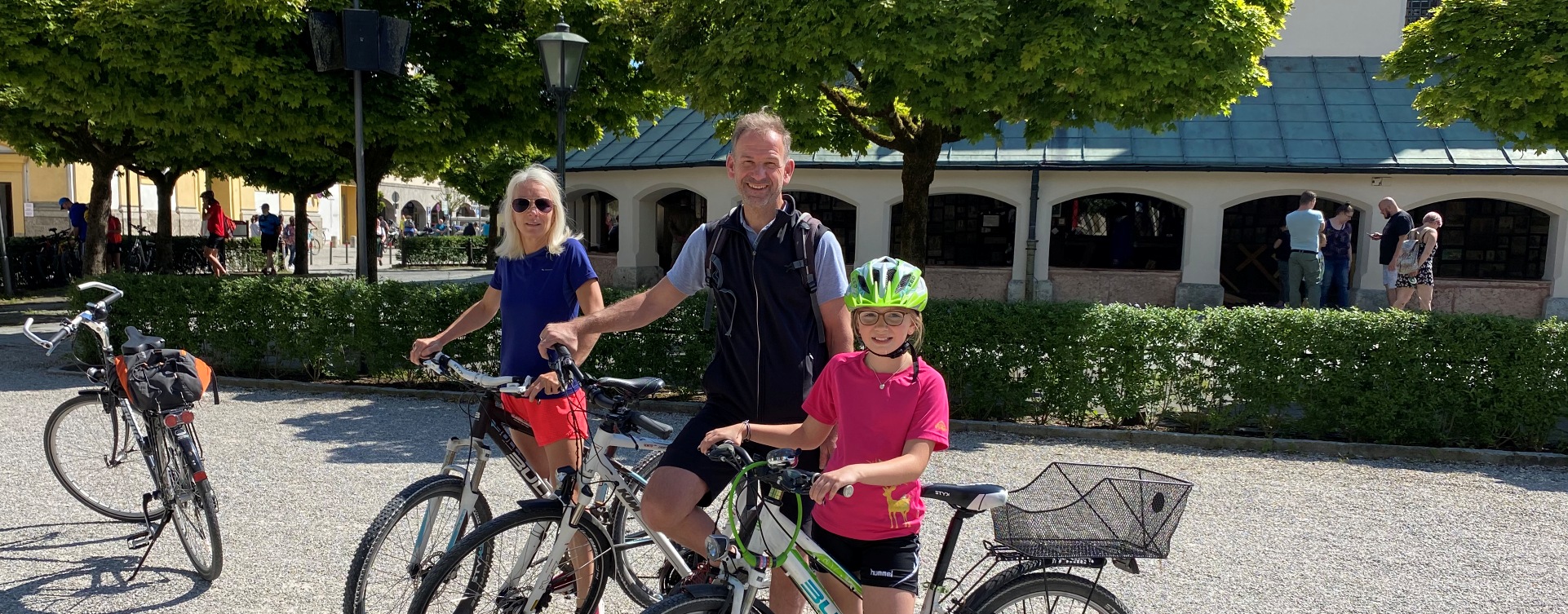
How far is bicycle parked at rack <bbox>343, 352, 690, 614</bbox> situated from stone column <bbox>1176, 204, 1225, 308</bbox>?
55.9ft

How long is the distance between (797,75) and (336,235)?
4672 cm

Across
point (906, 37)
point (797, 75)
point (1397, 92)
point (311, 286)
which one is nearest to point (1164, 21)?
point (906, 37)

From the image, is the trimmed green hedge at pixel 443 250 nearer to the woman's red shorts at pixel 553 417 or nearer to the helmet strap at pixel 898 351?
the woman's red shorts at pixel 553 417

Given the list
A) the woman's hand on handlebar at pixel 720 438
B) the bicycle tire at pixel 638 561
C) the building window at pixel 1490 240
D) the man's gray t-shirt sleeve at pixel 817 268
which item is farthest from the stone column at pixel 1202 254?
the woman's hand on handlebar at pixel 720 438

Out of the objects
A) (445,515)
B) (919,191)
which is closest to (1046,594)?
(445,515)

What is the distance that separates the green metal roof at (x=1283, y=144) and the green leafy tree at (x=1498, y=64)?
8.84 metres

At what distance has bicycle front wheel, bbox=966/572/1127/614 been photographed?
2705 mm

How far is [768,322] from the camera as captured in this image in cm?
307

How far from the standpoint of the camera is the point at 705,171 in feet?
67.1

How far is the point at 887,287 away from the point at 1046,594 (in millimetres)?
957

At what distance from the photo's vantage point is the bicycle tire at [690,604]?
246 centimetres

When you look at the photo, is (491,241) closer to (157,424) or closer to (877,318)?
(157,424)

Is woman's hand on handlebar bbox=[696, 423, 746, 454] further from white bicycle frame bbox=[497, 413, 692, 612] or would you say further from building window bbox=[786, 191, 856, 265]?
building window bbox=[786, 191, 856, 265]

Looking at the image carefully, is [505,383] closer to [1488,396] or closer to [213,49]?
[1488,396]
